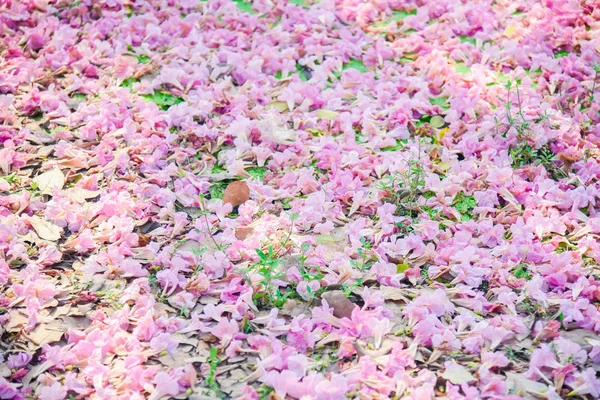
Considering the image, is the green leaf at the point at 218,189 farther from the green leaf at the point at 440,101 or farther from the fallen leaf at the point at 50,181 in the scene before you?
the green leaf at the point at 440,101

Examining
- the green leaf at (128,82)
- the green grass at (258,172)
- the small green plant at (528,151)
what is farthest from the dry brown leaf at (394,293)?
the green leaf at (128,82)

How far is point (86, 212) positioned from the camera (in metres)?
2.66

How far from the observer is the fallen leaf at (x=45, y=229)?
2.59m

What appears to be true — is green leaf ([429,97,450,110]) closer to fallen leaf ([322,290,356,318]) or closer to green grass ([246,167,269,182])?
green grass ([246,167,269,182])

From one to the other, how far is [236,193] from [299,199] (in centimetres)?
26

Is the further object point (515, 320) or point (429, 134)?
point (429, 134)

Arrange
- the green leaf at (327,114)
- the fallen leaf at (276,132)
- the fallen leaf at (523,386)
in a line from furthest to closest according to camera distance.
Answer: the green leaf at (327,114) → the fallen leaf at (276,132) → the fallen leaf at (523,386)

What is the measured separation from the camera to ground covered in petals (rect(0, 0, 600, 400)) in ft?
6.91

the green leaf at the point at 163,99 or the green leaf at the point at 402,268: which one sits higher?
the green leaf at the point at 163,99

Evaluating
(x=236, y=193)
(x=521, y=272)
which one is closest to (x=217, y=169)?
(x=236, y=193)

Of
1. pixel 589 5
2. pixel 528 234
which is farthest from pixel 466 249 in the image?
pixel 589 5

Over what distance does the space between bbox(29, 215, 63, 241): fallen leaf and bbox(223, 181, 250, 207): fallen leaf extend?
653mm

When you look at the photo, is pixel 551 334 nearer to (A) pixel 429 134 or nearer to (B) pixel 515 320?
(B) pixel 515 320

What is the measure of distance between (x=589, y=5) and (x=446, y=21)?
2.66ft
